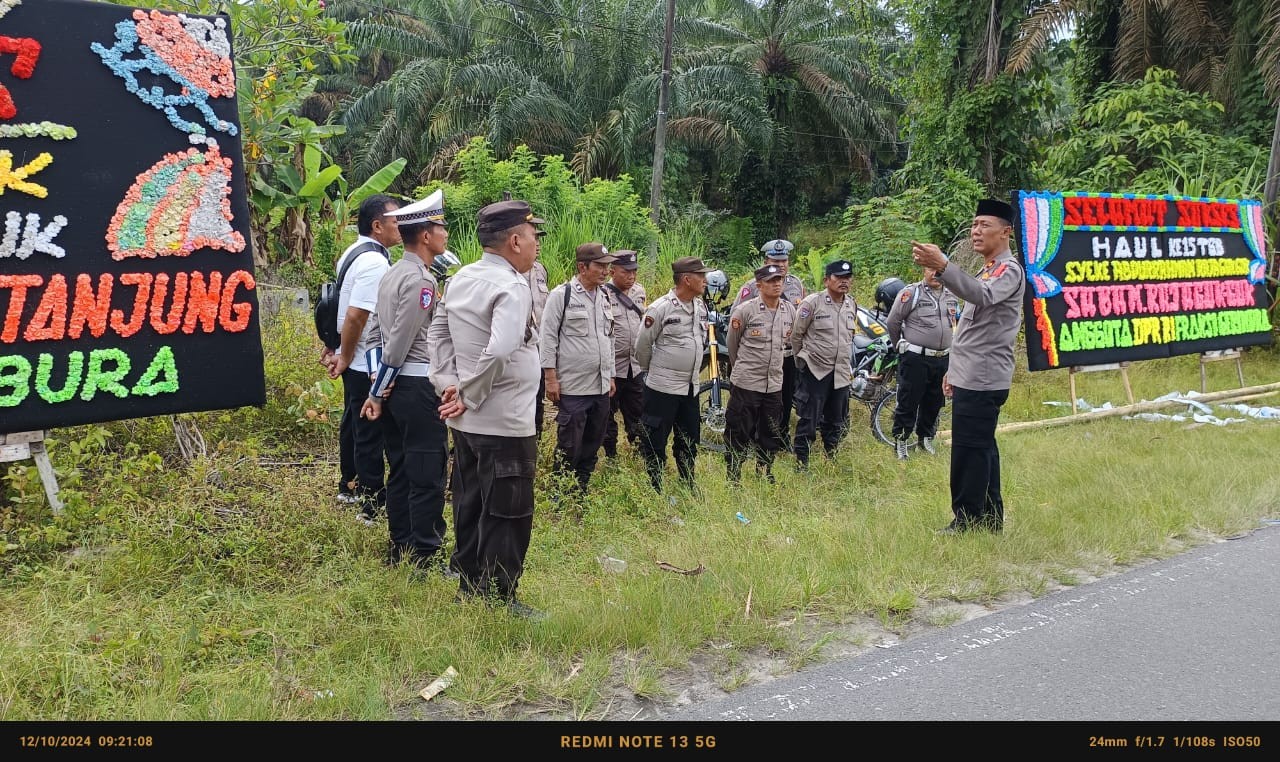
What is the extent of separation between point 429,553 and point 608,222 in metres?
9.97

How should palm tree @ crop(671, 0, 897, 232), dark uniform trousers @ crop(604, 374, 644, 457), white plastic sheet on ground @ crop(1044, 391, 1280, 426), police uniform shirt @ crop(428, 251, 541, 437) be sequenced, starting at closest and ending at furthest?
police uniform shirt @ crop(428, 251, 541, 437) < dark uniform trousers @ crop(604, 374, 644, 457) < white plastic sheet on ground @ crop(1044, 391, 1280, 426) < palm tree @ crop(671, 0, 897, 232)

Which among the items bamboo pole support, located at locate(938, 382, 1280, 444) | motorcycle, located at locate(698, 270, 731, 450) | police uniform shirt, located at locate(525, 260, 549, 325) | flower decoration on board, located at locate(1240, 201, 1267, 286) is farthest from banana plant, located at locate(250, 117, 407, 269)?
flower decoration on board, located at locate(1240, 201, 1267, 286)

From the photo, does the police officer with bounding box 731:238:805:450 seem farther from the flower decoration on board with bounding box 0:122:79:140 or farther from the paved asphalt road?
the flower decoration on board with bounding box 0:122:79:140

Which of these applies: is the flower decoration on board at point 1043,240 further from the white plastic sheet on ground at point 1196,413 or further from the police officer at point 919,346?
the white plastic sheet on ground at point 1196,413

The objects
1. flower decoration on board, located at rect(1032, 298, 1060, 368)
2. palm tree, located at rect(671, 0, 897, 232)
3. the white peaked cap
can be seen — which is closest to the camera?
the white peaked cap

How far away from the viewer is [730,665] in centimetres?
392

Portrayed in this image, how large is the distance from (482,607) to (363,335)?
1880mm

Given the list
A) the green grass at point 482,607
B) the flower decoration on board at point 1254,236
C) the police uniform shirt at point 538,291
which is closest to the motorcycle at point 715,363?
the green grass at point 482,607

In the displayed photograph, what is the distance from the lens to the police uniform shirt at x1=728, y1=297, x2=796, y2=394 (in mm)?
7086

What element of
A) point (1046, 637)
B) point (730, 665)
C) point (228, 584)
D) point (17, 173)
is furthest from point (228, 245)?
point (1046, 637)

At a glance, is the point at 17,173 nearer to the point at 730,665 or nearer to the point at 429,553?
the point at 429,553

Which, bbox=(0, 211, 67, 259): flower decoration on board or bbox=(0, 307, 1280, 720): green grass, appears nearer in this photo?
bbox=(0, 307, 1280, 720): green grass

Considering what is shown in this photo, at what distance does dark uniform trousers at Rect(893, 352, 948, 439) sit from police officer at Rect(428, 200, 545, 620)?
197 inches

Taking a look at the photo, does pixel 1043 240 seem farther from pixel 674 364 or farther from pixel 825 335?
pixel 674 364
